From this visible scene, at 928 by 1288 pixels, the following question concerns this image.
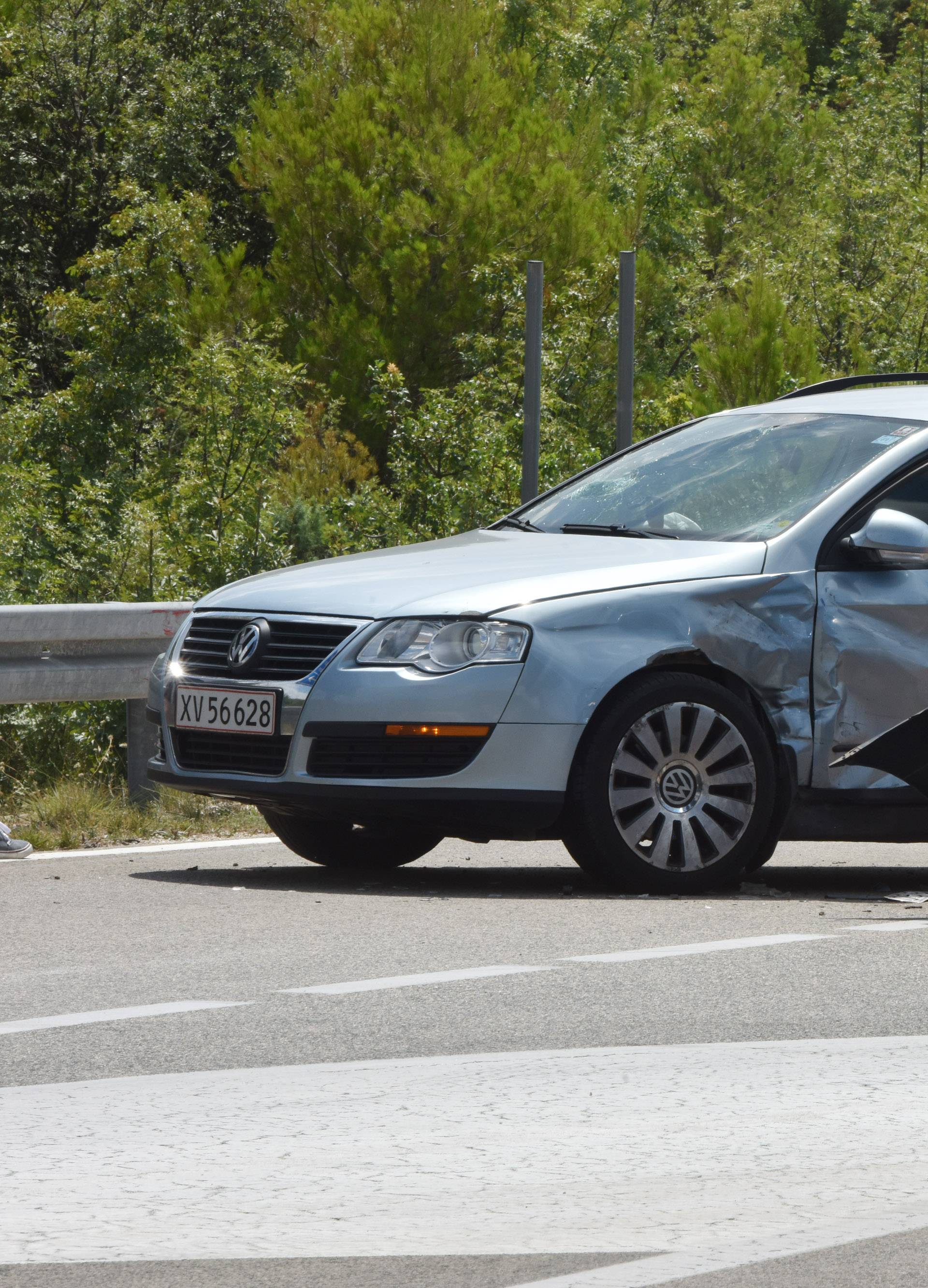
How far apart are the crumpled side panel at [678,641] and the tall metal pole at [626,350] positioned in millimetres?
8856

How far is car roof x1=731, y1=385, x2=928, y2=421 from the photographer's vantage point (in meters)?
8.45

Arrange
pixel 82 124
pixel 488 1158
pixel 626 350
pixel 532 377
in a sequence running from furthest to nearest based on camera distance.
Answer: pixel 82 124 → pixel 626 350 → pixel 532 377 → pixel 488 1158

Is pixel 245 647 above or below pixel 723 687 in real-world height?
above

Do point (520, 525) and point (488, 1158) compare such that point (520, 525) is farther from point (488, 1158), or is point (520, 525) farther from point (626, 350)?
point (626, 350)

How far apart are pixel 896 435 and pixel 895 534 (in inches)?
25.2

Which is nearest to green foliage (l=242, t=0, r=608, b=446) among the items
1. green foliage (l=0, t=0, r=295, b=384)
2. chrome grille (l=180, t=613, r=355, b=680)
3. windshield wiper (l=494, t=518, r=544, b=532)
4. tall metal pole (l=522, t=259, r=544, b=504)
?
green foliage (l=0, t=0, r=295, b=384)

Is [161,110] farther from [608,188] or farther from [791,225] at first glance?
[791,225]

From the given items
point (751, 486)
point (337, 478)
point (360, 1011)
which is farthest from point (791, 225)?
point (360, 1011)

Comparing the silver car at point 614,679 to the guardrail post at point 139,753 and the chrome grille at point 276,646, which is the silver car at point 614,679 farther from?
the guardrail post at point 139,753

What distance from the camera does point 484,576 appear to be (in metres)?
7.70

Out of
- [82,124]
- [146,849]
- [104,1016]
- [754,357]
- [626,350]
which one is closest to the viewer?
[104,1016]

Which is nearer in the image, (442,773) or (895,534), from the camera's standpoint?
(442,773)

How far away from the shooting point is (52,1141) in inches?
168

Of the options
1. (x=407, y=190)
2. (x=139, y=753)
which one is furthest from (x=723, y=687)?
(x=407, y=190)
